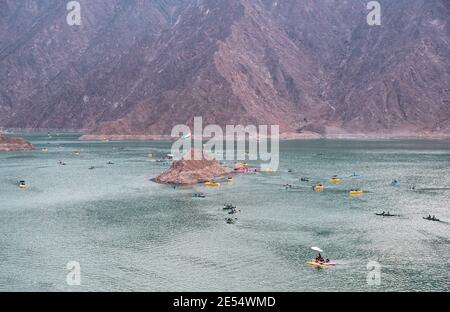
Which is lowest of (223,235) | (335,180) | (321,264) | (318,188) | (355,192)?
(321,264)

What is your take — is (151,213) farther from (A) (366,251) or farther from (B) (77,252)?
(A) (366,251)

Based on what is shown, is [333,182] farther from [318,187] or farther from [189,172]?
[189,172]

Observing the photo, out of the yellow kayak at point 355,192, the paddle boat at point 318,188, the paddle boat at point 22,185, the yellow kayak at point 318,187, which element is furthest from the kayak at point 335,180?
the paddle boat at point 22,185

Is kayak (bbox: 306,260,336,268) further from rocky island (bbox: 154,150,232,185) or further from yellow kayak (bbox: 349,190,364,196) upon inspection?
rocky island (bbox: 154,150,232,185)

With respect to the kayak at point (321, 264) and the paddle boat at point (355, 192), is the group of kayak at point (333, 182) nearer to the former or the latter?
the paddle boat at point (355, 192)

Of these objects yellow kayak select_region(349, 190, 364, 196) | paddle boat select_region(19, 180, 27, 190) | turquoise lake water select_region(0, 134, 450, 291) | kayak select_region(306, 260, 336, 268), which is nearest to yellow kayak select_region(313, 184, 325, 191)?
turquoise lake water select_region(0, 134, 450, 291)

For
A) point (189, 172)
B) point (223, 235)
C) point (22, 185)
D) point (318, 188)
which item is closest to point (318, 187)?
point (318, 188)
